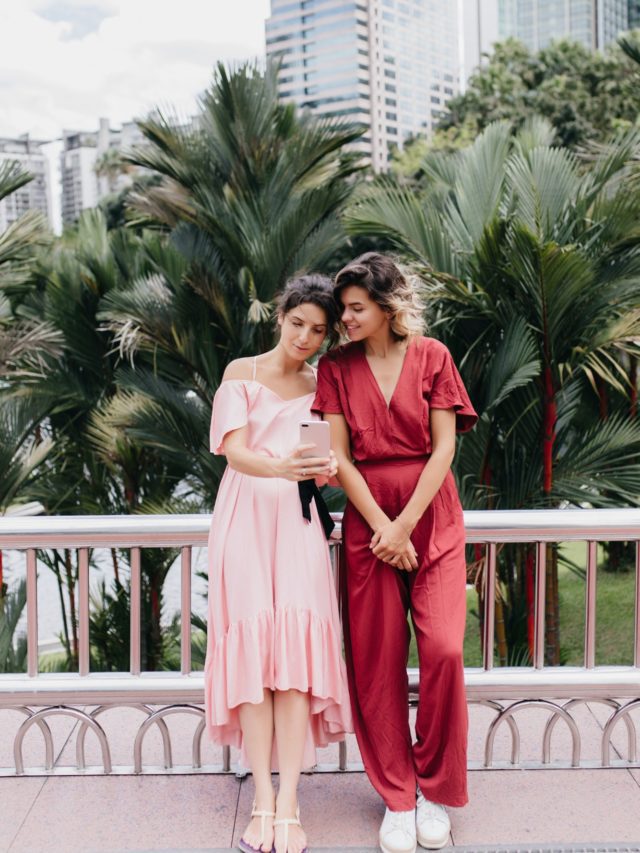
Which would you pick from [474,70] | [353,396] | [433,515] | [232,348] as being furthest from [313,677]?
[474,70]

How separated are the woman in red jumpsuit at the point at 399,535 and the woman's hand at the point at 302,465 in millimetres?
154

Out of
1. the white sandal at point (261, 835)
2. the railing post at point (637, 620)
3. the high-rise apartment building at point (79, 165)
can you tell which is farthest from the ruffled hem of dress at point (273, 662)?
the high-rise apartment building at point (79, 165)

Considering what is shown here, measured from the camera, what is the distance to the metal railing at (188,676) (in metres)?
3.06

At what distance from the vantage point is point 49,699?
10.2 feet

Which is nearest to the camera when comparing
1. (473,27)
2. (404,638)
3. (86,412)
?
(404,638)

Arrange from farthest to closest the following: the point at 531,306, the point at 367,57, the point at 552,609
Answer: the point at 367,57, the point at 552,609, the point at 531,306

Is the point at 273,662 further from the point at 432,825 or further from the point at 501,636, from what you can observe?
the point at 501,636

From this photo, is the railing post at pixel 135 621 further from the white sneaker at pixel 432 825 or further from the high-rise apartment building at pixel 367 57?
the high-rise apartment building at pixel 367 57

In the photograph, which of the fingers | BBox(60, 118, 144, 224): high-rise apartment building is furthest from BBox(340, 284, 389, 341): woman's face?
BBox(60, 118, 144, 224): high-rise apartment building

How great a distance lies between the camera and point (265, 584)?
2.77 metres

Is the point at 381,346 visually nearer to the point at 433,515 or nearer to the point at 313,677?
the point at 433,515

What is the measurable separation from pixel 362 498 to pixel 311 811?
3.41 feet

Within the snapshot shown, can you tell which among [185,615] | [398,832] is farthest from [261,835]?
[185,615]

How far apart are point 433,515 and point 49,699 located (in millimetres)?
1474
